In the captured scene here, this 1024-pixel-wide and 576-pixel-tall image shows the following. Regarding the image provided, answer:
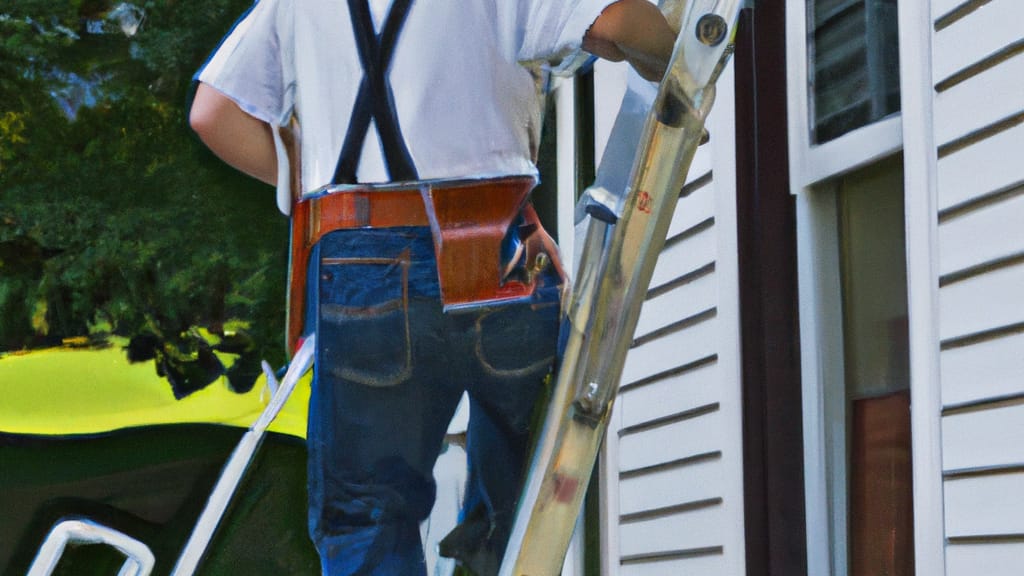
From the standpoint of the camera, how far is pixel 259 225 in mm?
2912

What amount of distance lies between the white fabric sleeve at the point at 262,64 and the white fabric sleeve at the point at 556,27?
→ 404mm

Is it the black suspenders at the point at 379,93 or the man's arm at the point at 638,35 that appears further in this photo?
the black suspenders at the point at 379,93

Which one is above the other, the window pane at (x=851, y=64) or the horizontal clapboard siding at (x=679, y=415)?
the window pane at (x=851, y=64)

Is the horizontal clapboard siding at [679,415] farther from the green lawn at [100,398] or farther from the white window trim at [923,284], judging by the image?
the green lawn at [100,398]

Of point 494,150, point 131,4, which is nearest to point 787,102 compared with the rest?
point 494,150

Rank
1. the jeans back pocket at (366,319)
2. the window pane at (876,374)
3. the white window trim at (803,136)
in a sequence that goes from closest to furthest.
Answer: the jeans back pocket at (366,319)
the window pane at (876,374)
the white window trim at (803,136)

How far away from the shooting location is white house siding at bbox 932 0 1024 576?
204 centimetres

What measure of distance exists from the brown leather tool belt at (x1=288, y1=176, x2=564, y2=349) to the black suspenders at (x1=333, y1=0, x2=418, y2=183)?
0.11ft

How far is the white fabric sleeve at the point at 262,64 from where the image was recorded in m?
2.18

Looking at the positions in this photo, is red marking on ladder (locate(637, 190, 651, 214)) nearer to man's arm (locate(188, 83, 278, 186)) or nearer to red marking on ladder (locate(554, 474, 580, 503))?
red marking on ladder (locate(554, 474, 580, 503))

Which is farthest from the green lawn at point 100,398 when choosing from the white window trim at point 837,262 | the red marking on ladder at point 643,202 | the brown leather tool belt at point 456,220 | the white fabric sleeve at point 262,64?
the red marking on ladder at point 643,202

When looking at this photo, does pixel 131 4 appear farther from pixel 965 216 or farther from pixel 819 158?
pixel 965 216

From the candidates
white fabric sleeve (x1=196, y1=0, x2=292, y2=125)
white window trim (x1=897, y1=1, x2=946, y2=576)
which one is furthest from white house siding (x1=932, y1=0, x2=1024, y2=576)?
white fabric sleeve (x1=196, y1=0, x2=292, y2=125)

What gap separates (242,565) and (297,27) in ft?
4.17
